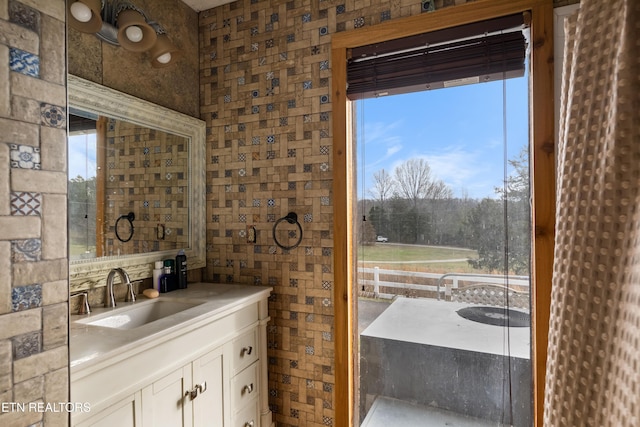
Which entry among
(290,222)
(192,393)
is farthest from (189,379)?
(290,222)

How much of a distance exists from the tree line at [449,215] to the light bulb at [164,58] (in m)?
1.24

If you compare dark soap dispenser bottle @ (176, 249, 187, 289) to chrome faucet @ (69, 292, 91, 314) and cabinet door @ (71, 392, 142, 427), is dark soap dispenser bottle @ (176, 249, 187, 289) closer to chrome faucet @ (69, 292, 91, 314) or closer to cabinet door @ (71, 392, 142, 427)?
chrome faucet @ (69, 292, 91, 314)

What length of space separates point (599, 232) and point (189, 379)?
146 centimetres

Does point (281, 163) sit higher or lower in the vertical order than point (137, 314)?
higher

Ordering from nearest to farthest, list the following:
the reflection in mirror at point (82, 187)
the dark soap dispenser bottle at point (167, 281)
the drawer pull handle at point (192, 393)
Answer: the drawer pull handle at point (192, 393) → the reflection in mirror at point (82, 187) → the dark soap dispenser bottle at point (167, 281)

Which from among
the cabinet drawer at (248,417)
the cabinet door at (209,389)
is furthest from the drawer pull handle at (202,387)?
the cabinet drawer at (248,417)

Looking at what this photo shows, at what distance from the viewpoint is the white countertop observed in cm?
106

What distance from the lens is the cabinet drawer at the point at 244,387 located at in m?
1.71

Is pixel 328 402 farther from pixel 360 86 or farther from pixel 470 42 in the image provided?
pixel 470 42

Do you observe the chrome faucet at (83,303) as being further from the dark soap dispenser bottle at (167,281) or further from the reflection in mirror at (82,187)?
the dark soap dispenser bottle at (167,281)

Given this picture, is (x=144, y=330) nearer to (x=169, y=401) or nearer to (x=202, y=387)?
(x=169, y=401)

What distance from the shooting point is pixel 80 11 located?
1438mm

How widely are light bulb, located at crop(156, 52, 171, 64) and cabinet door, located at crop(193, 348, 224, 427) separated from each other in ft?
4.80

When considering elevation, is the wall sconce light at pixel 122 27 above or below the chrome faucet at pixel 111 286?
above
